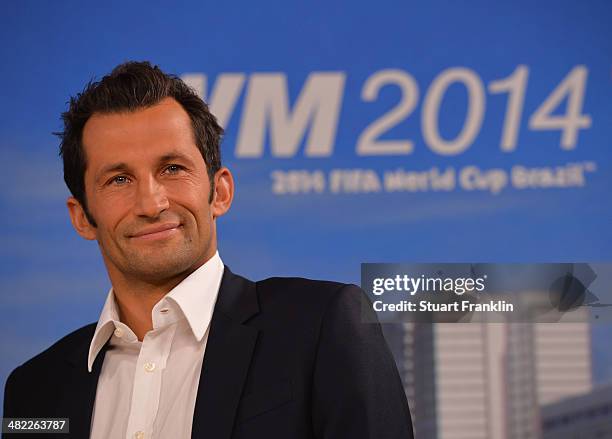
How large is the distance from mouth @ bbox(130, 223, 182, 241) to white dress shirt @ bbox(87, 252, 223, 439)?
4.4 inches

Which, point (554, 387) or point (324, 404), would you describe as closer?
point (324, 404)

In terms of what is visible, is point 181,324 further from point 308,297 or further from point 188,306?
point 308,297

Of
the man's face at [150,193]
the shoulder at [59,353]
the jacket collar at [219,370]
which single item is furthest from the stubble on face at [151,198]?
the shoulder at [59,353]

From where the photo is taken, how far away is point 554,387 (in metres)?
2.92

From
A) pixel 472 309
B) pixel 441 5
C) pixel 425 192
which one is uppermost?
pixel 441 5


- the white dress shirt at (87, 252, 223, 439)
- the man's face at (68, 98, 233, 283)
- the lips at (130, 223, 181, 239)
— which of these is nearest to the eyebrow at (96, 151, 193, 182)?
the man's face at (68, 98, 233, 283)

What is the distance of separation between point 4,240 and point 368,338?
1.81 metres

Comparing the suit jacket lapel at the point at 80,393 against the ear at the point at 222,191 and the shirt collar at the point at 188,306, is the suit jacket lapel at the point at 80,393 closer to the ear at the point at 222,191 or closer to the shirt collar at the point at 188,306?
the shirt collar at the point at 188,306

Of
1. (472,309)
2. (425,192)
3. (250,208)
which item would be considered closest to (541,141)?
(425,192)

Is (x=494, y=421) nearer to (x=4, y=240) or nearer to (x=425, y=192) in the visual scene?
(x=425, y=192)

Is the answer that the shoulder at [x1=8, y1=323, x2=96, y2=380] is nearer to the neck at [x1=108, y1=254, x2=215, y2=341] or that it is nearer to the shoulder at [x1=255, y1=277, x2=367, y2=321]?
the neck at [x1=108, y1=254, x2=215, y2=341]

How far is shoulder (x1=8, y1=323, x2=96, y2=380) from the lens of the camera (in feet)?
6.95

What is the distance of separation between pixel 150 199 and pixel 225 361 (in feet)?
1.24

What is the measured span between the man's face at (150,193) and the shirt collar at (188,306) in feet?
0.10
